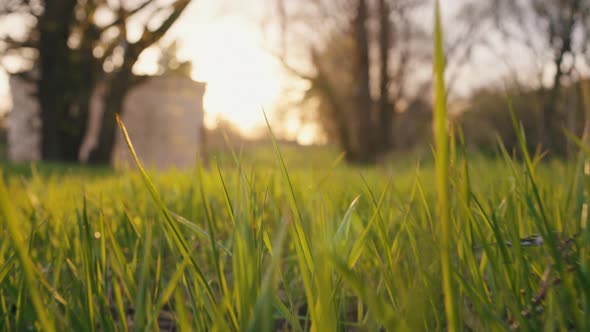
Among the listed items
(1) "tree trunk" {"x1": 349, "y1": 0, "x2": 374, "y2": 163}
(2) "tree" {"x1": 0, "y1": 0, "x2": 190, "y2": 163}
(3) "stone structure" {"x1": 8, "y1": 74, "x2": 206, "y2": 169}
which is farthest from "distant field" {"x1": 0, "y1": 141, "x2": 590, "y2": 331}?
(3) "stone structure" {"x1": 8, "y1": 74, "x2": 206, "y2": 169}

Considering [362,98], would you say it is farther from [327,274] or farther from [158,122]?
[327,274]

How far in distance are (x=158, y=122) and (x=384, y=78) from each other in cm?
466

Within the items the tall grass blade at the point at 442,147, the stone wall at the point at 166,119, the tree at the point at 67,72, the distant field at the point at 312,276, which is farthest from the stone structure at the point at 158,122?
the tall grass blade at the point at 442,147

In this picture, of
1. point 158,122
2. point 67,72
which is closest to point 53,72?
point 67,72

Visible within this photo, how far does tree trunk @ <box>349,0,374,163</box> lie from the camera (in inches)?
282

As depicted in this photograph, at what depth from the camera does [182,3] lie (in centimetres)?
167

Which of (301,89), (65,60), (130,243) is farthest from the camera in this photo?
(301,89)

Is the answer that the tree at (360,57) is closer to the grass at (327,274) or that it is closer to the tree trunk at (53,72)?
the tree trunk at (53,72)

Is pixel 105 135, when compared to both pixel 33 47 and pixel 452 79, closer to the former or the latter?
pixel 33 47

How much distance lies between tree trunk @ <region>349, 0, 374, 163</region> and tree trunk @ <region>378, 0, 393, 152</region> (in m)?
0.55

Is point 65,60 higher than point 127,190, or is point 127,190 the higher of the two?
point 65,60

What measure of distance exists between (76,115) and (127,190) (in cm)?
537

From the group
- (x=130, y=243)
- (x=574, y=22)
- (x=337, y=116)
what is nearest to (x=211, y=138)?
(x=337, y=116)

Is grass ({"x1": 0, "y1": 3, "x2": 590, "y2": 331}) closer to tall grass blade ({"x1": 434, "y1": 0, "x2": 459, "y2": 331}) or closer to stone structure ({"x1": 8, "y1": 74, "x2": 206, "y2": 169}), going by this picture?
tall grass blade ({"x1": 434, "y1": 0, "x2": 459, "y2": 331})
